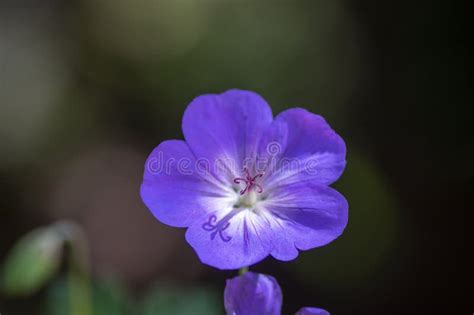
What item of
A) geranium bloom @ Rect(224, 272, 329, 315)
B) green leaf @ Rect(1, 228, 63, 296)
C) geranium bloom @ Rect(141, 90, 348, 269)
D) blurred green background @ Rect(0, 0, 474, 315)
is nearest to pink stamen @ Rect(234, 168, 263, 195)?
geranium bloom @ Rect(141, 90, 348, 269)

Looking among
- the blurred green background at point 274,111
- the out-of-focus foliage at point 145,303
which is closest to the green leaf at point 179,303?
the out-of-focus foliage at point 145,303

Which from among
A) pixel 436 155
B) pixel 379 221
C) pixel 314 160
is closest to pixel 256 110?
pixel 314 160

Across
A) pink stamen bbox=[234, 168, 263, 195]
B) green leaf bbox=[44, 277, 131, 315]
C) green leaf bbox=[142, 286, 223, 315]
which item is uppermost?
pink stamen bbox=[234, 168, 263, 195]

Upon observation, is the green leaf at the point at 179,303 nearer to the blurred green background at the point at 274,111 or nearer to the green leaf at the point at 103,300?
the green leaf at the point at 103,300

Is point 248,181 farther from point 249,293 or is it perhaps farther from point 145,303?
point 145,303

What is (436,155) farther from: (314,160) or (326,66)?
(314,160)

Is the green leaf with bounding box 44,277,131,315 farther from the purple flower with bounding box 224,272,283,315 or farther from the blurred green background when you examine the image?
the purple flower with bounding box 224,272,283,315
